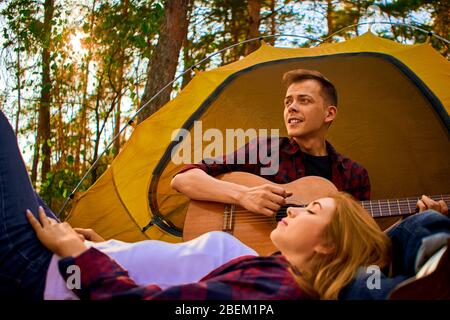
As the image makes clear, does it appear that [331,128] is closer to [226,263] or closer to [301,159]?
[301,159]

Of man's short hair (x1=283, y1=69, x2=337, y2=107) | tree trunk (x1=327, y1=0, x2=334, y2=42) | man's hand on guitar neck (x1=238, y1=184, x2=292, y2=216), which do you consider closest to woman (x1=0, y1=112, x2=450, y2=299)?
man's hand on guitar neck (x1=238, y1=184, x2=292, y2=216)

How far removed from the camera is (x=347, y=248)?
4.33ft

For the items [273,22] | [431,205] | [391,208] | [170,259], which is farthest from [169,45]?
[273,22]

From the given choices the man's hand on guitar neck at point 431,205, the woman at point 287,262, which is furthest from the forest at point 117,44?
the woman at point 287,262

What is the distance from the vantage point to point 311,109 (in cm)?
241

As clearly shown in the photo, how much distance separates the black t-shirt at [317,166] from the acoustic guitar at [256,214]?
16 centimetres

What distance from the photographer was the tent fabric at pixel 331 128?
277cm

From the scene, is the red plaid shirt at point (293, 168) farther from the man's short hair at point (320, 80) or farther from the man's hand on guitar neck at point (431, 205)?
the man's hand on guitar neck at point (431, 205)

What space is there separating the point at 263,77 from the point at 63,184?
2585mm

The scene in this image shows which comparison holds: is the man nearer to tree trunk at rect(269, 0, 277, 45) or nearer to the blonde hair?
the blonde hair

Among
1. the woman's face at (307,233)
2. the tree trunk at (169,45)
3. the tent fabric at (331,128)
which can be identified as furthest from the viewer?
the tree trunk at (169,45)

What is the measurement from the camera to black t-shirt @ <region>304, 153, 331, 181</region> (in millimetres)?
2439
